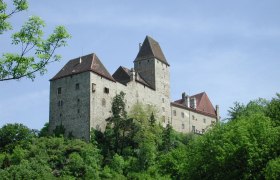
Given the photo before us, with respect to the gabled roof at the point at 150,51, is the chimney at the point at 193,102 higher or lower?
lower

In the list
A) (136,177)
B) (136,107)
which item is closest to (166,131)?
(136,107)

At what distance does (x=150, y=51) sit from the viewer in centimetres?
9319

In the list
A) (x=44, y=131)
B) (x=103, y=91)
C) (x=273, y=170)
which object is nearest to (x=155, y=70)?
(x=103, y=91)

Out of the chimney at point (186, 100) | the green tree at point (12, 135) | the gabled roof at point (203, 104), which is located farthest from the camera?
the gabled roof at point (203, 104)

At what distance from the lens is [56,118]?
2997 inches

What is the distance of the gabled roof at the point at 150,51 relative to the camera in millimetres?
92938

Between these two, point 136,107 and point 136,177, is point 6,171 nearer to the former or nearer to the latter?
point 136,177

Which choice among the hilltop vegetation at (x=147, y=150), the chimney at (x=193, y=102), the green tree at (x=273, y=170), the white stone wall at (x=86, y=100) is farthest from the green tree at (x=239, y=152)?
the chimney at (x=193, y=102)

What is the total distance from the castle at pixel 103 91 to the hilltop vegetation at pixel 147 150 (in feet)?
7.96

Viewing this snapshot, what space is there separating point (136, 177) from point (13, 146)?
18926 mm

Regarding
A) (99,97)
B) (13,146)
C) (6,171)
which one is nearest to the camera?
(6,171)

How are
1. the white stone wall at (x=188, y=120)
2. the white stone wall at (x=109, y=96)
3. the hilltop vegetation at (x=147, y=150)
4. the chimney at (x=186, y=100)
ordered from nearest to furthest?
1. the hilltop vegetation at (x=147, y=150)
2. the white stone wall at (x=109, y=96)
3. the white stone wall at (x=188, y=120)
4. the chimney at (x=186, y=100)

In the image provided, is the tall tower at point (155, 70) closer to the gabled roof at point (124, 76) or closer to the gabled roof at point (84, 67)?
the gabled roof at point (124, 76)

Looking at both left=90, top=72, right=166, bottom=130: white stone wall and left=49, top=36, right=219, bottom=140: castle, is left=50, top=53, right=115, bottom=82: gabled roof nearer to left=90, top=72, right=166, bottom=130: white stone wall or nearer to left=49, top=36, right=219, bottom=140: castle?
left=49, top=36, right=219, bottom=140: castle
